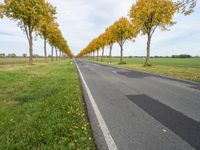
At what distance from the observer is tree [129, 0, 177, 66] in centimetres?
2917

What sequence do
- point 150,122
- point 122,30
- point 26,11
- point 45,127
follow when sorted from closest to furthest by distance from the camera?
1. point 45,127
2. point 150,122
3. point 26,11
4. point 122,30

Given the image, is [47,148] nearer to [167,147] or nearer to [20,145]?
[20,145]

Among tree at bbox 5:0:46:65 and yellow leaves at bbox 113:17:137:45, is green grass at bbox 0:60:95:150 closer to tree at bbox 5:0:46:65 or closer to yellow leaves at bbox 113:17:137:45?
tree at bbox 5:0:46:65

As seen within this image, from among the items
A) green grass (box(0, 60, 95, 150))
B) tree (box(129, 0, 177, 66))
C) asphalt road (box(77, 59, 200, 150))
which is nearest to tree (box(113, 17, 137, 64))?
tree (box(129, 0, 177, 66))

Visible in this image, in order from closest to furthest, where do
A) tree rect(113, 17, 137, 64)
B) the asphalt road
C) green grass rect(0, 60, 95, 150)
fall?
green grass rect(0, 60, 95, 150) < the asphalt road < tree rect(113, 17, 137, 64)

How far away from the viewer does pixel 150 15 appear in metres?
30.0

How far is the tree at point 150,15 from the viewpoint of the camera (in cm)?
2917

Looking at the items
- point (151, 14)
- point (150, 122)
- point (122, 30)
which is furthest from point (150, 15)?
point (150, 122)

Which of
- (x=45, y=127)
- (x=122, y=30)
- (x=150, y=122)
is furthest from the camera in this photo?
(x=122, y=30)

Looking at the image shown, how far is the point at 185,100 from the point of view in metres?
7.32

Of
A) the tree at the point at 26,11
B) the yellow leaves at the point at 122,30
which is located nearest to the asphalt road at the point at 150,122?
the tree at the point at 26,11

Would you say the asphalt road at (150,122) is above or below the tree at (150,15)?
below

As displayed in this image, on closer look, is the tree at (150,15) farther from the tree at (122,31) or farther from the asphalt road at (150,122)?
the asphalt road at (150,122)

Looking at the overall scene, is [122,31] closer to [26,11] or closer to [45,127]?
[26,11]
